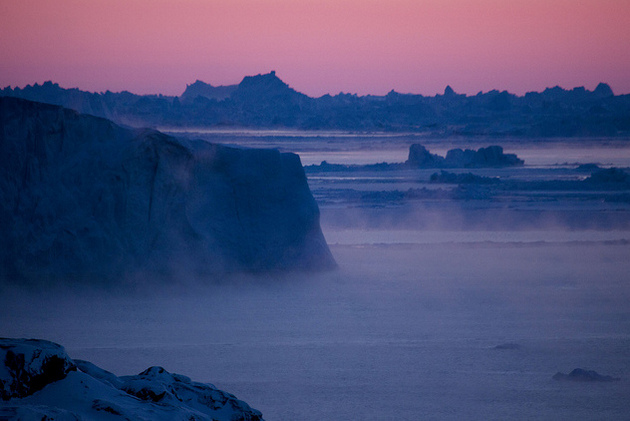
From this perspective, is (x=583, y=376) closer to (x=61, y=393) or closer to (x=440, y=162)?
(x=61, y=393)

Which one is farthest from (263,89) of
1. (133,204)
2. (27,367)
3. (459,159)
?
(27,367)

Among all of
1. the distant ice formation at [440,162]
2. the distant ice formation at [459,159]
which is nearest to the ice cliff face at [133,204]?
the distant ice formation at [440,162]

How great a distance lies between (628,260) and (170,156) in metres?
5.83

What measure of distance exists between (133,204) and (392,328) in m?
3.04

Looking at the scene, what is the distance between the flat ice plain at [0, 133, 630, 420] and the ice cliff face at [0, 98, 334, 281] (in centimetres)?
28

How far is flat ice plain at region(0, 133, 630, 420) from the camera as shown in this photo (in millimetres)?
4621

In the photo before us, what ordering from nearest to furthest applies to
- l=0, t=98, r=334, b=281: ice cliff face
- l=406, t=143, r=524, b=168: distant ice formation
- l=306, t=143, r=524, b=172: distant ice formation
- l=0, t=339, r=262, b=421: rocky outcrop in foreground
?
1. l=0, t=339, r=262, b=421: rocky outcrop in foreground
2. l=0, t=98, r=334, b=281: ice cliff face
3. l=306, t=143, r=524, b=172: distant ice formation
4. l=406, t=143, r=524, b=168: distant ice formation

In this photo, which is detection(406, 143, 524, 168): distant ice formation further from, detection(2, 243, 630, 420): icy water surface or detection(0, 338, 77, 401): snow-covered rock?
detection(0, 338, 77, 401): snow-covered rock

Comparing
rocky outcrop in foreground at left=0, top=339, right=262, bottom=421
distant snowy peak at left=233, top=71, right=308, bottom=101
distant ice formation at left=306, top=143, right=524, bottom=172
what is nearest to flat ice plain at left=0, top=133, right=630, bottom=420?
rocky outcrop in foreground at left=0, top=339, right=262, bottom=421

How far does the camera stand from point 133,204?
7.45 meters

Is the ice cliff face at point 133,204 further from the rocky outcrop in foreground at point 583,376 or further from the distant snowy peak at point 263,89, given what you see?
Answer: the distant snowy peak at point 263,89

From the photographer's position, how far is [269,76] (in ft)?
184

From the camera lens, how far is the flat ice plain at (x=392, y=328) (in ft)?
15.2

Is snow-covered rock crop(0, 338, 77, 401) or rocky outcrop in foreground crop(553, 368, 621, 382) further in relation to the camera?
rocky outcrop in foreground crop(553, 368, 621, 382)
